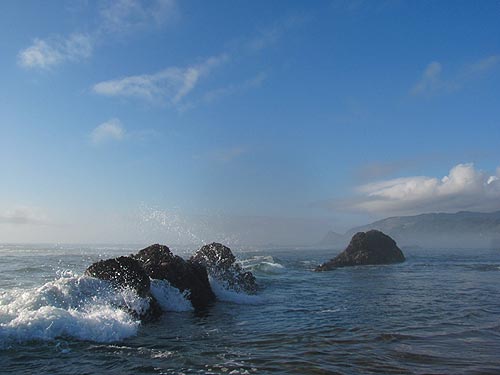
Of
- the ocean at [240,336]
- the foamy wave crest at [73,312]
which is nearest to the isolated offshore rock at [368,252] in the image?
the ocean at [240,336]

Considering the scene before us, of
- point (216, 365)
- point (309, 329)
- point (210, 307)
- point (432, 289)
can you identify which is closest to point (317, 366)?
point (216, 365)

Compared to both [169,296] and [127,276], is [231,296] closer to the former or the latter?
[169,296]

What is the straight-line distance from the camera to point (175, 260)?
916 inches

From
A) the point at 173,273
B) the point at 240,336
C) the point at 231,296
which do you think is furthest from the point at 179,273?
the point at 240,336

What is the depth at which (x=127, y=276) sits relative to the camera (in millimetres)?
18188

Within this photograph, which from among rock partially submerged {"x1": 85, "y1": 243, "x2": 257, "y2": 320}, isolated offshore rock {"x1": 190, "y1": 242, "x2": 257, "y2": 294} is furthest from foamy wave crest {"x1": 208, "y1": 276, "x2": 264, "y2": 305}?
isolated offshore rock {"x1": 190, "y1": 242, "x2": 257, "y2": 294}

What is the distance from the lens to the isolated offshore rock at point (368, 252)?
5612 cm

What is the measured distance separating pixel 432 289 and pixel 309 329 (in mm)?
16380

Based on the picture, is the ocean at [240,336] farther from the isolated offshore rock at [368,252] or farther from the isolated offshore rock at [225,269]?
the isolated offshore rock at [368,252]

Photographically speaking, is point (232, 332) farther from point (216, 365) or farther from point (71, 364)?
point (71, 364)

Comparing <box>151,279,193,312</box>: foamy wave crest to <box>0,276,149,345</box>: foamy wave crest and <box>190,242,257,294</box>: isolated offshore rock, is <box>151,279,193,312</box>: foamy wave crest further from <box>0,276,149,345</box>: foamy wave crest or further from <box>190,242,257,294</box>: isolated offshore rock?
<box>190,242,257,294</box>: isolated offshore rock

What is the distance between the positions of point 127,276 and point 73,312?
3.90 meters

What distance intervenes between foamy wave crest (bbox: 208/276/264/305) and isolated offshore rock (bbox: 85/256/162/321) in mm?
6720

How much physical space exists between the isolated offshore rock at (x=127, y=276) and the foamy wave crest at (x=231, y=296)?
672 centimetres
